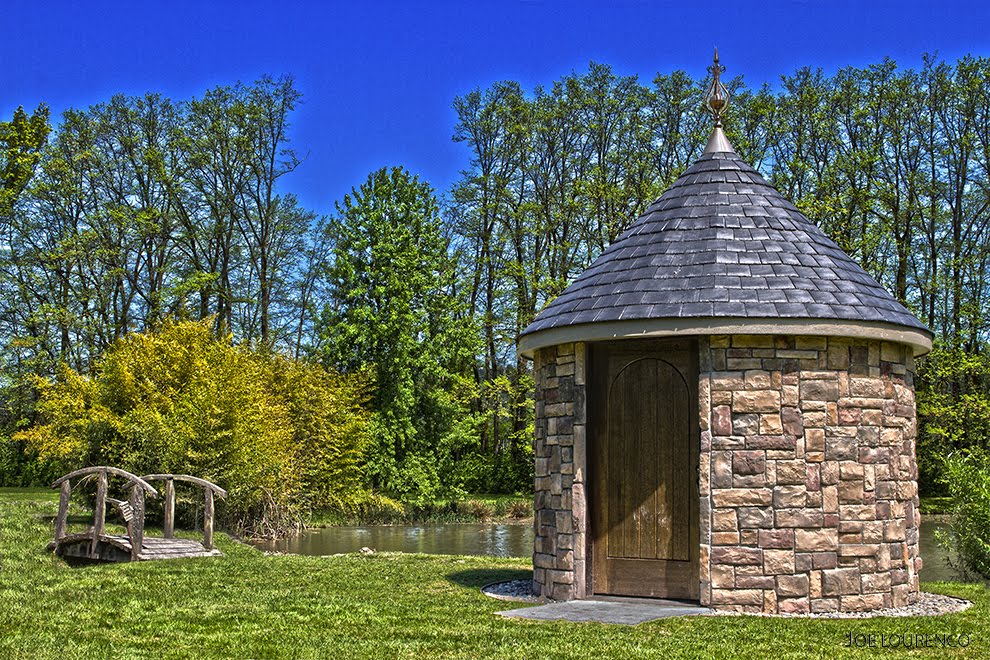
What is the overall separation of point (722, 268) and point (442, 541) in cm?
1359

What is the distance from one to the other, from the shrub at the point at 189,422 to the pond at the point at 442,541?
1043 millimetres

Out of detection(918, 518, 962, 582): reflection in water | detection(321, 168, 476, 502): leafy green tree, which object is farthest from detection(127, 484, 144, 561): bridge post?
detection(321, 168, 476, 502): leafy green tree

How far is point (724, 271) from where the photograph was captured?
9.12 meters

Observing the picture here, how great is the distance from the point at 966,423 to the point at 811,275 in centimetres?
2029

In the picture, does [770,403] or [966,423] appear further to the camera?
[966,423]

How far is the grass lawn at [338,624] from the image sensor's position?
22.4 feet

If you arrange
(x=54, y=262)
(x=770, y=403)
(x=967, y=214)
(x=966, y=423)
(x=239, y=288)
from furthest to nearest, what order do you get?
(x=239, y=288), (x=54, y=262), (x=967, y=214), (x=966, y=423), (x=770, y=403)

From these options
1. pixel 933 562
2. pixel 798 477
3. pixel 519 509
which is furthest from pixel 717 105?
pixel 519 509

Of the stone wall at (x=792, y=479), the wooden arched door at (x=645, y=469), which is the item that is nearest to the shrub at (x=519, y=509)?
the wooden arched door at (x=645, y=469)

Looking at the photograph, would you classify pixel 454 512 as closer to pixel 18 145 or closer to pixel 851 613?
pixel 18 145

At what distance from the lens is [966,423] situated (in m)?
27.1

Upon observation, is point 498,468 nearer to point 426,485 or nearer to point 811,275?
point 426,485

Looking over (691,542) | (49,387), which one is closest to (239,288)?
(49,387)

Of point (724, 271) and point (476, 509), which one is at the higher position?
point (724, 271)
